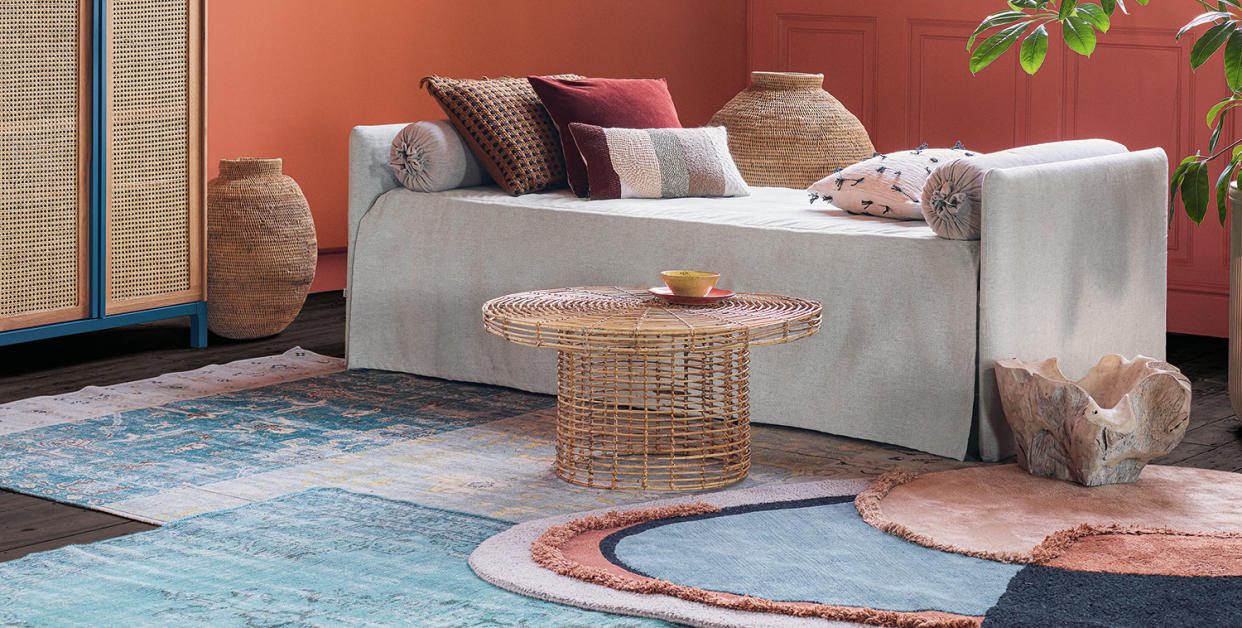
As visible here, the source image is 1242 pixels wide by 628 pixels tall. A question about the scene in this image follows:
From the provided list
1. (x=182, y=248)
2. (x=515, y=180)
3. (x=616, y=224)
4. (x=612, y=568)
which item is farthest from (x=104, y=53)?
(x=612, y=568)

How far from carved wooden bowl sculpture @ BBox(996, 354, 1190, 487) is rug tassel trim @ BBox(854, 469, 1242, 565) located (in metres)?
0.30

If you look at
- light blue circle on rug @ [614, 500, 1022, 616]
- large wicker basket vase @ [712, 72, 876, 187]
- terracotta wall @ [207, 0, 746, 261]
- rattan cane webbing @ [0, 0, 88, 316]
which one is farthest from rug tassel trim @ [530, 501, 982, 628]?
terracotta wall @ [207, 0, 746, 261]

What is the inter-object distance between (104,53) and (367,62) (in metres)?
1.42

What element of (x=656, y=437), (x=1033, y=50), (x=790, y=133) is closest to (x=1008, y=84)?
(x=790, y=133)

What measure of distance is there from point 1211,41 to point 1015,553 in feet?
4.89

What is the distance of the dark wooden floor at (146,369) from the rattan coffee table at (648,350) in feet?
2.81

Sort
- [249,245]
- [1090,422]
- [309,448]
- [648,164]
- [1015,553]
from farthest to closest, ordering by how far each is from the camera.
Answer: [249,245]
[648,164]
[309,448]
[1090,422]
[1015,553]

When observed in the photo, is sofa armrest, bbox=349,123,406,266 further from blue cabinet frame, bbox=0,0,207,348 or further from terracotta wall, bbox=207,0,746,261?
terracotta wall, bbox=207,0,746,261

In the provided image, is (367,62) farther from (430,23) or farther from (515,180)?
(515,180)

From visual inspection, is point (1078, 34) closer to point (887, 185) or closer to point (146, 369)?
point (887, 185)

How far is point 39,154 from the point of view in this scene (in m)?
4.14

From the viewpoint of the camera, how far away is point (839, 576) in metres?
2.49

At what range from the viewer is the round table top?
292 cm

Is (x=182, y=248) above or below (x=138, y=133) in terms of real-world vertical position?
below
